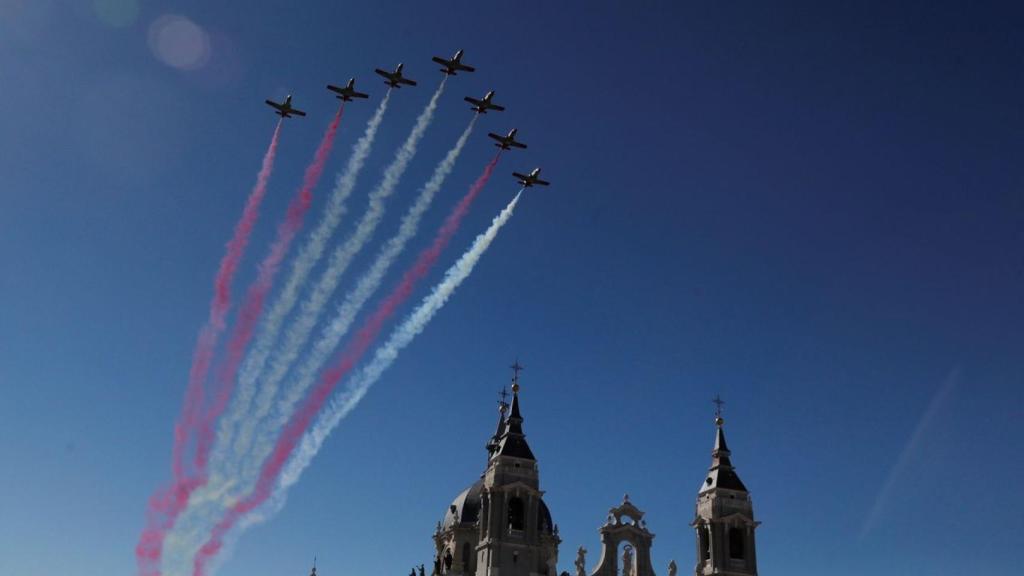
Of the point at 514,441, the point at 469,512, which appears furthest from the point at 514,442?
the point at 469,512

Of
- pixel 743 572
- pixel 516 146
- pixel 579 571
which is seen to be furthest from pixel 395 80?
pixel 743 572

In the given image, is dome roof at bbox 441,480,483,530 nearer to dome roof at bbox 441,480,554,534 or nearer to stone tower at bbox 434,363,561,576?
dome roof at bbox 441,480,554,534

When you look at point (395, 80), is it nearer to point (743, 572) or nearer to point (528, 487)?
point (528, 487)

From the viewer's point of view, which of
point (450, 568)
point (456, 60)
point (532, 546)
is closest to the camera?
point (456, 60)

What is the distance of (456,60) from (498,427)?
5198 centimetres

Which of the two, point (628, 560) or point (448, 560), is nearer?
point (628, 560)

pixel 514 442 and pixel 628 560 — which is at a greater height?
pixel 514 442

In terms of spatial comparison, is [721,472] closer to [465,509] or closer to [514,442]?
[514,442]

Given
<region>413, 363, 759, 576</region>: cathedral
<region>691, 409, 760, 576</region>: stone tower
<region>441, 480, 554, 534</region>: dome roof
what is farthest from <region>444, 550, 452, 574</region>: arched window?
<region>691, 409, 760, 576</region>: stone tower

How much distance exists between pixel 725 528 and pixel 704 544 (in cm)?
281

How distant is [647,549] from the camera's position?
8900 cm

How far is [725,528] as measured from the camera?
88875mm

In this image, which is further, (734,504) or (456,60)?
(734,504)

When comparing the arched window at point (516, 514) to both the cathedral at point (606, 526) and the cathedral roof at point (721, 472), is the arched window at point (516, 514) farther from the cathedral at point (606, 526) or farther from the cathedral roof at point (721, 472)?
the cathedral roof at point (721, 472)
